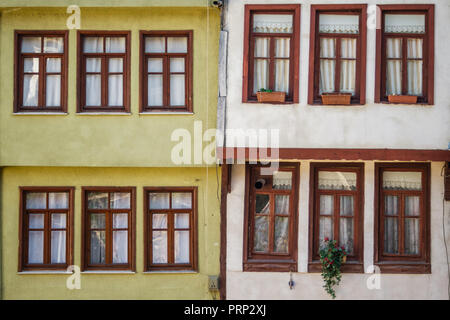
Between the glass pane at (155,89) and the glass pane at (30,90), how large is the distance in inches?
90.0

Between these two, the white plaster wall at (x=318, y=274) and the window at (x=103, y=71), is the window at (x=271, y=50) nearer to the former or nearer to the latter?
the white plaster wall at (x=318, y=274)

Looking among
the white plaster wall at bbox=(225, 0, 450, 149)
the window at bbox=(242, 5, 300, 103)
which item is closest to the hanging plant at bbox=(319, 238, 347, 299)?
the white plaster wall at bbox=(225, 0, 450, 149)

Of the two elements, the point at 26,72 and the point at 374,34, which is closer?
the point at 374,34

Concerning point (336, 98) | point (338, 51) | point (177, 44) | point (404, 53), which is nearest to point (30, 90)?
point (177, 44)

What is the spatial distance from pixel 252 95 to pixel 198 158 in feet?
5.32

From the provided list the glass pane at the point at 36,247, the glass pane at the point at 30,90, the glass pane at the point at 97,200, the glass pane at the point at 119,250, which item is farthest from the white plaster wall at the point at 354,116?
the glass pane at the point at 36,247

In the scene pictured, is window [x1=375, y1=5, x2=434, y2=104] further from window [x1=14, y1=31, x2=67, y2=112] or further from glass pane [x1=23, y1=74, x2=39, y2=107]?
glass pane [x1=23, y1=74, x2=39, y2=107]

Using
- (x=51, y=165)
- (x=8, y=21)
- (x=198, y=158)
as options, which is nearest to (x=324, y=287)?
(x=198, y=158)

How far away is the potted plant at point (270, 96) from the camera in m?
9.73

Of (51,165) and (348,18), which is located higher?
(348,18)

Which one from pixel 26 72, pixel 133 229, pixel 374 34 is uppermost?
pixel 374 34

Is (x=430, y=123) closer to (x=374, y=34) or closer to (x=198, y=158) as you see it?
(x=374, y=34)

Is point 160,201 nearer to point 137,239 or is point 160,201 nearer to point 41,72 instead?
point 137,239
